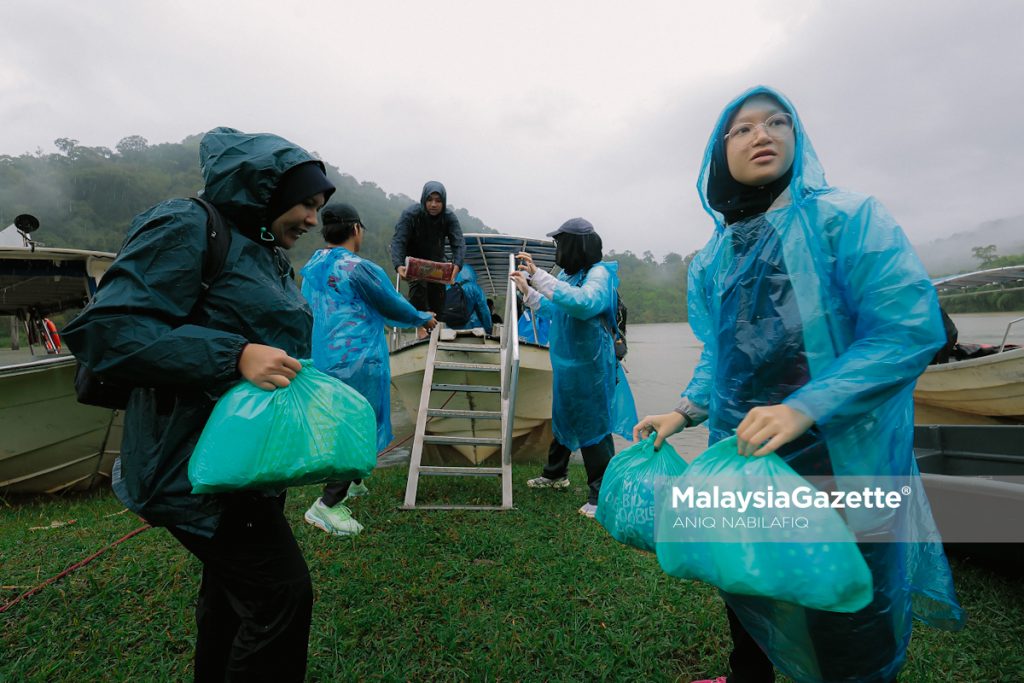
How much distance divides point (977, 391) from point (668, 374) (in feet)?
77.6

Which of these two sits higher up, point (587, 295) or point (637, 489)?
point (587, 295)

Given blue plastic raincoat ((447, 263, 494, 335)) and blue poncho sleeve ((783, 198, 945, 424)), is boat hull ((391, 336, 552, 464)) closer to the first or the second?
blue plastic raincoat ((447, 263, 494, 335))

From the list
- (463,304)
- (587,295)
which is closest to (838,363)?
(587,295)

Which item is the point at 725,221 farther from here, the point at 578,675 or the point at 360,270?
the point at 360,270

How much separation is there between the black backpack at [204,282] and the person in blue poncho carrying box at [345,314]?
6.85ft

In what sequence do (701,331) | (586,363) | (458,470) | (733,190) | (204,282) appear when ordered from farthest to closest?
(458,470) → (586,363) → (701,331) → (733,190) → (204,282)

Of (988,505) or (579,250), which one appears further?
(579,250)

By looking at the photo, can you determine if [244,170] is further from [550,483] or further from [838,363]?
[550,483]

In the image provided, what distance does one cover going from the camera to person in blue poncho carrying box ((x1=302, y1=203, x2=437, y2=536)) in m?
3.38

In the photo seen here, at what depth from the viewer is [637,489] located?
1296mm

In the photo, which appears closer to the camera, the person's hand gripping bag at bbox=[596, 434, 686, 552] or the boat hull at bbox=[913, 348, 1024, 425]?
the person's hand gripping bag at bbox=[596, 434, 686, 552]

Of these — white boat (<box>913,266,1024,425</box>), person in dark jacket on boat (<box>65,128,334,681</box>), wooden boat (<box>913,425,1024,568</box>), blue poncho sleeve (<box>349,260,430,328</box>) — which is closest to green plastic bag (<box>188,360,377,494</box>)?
person in dark jacket on boat (<box>65,128,334,681</box>)

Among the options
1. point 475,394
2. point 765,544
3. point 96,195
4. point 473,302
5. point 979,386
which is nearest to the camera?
point 765,544

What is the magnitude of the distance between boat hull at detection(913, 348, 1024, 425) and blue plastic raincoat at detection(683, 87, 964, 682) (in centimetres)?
538
